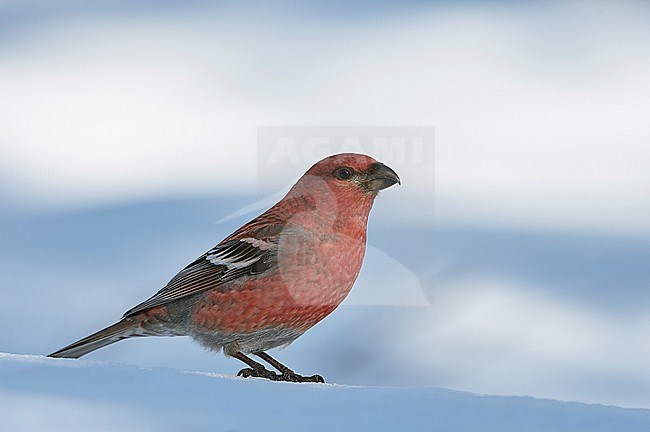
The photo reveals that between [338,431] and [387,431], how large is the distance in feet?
0.31

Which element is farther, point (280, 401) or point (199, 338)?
point (199, 338)

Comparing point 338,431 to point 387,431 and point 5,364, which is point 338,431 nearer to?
point 387,431

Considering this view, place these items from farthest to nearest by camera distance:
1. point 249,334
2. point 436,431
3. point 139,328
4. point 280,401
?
point 139,328 → point 249,334 → point 280,401 → point 436,431

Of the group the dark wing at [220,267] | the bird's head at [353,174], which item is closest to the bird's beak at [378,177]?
the bird's head at [353,174]

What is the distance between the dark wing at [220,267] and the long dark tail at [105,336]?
0.04 meters

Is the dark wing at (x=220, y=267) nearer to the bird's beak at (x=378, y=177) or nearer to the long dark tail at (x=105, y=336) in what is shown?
the long dark tail at (x=105, y=336)

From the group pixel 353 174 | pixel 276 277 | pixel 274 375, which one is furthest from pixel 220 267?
pixel 353 174

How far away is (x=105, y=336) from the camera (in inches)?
118

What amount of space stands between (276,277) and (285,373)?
0.27 metres

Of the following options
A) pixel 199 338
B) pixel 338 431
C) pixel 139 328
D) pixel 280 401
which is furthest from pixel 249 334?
pixel 338 431

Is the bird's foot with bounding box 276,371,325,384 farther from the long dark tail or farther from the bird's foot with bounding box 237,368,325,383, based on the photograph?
the long dark tail

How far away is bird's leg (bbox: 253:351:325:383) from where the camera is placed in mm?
2830

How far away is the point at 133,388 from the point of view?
217cm

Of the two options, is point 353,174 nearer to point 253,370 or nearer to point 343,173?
point 343,173
